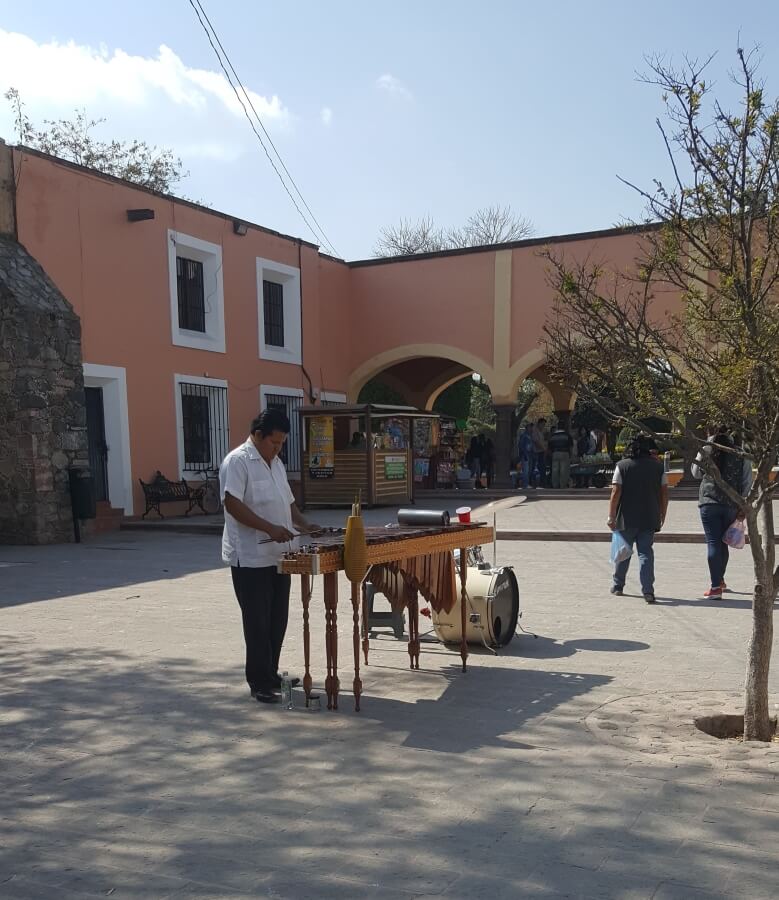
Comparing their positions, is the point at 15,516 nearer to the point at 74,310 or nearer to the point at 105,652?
the point at 74,310

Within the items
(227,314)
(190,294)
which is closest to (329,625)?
(190,294)

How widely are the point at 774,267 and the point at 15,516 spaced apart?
1153 centimetres

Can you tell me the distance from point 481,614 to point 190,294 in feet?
45.1

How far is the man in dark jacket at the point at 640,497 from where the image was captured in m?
8.30

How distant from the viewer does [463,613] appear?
5961 millimetres

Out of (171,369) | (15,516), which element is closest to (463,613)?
(15,516)

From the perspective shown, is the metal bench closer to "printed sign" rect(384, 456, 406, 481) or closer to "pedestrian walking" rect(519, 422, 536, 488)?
"printed sign" rect(384, 456, 406, 481)

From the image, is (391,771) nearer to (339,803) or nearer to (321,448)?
(339,803)

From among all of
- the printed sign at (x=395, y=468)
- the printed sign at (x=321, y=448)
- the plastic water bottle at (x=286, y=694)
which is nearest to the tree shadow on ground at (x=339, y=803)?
the plastic water bottle at (x=286, y=694)

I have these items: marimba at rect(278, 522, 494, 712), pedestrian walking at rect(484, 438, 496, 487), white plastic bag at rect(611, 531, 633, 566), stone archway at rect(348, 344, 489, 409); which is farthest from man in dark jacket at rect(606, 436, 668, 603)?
stone archway at rect(348, 344, 489, 409)

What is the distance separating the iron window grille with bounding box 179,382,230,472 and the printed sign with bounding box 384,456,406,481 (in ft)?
10.8

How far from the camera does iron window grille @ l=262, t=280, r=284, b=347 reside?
20875mm

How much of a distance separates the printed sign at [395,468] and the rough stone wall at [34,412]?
6.75 m

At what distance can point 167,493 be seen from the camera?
16.6 meters
